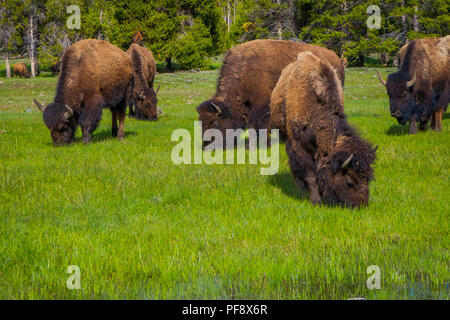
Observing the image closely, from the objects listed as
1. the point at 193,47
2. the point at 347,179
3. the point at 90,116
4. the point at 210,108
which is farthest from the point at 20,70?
the point at 347,179

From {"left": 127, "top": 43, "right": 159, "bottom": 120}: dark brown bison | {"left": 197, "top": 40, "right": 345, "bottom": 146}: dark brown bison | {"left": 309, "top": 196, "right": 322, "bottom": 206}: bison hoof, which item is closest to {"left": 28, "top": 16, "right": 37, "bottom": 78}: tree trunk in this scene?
{"left": 127, "top": 43, "right": 159, "bottom": 120}: dark brown bison

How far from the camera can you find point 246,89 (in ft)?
31.8

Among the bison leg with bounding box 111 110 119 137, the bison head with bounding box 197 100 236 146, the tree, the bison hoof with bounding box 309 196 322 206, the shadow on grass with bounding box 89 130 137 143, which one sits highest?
the tree

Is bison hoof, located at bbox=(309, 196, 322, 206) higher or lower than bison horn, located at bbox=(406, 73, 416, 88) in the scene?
lower

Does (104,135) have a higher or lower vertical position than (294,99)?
lower

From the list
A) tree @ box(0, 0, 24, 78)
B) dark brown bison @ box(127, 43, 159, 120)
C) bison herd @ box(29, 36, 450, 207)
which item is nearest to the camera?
bison herd @ box(29, 36, 450, 207)

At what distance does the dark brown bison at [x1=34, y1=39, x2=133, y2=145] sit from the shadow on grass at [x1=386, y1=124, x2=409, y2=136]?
7.19 m

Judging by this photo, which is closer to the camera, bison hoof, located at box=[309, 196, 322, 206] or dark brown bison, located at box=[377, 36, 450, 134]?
bison hoof, located at box=[309, 196, 322, 206]

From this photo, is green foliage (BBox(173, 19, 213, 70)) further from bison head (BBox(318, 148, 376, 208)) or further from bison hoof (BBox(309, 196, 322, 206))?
bison head (BBox(318, 148, 376, 208))

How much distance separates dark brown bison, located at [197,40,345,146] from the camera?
949cm

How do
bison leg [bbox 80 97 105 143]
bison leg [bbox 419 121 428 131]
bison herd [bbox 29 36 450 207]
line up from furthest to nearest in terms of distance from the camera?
1. bison leg [bbox 419 121 428 131]
2. bison leg [bbox 80 97 105 143]
3. bison herd [bbox 29 36 450 207]

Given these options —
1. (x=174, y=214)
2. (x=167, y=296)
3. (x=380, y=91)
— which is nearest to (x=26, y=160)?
(x=174, y=214)

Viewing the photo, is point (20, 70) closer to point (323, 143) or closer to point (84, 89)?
point (84, 89)

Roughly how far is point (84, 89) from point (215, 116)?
3.34m
